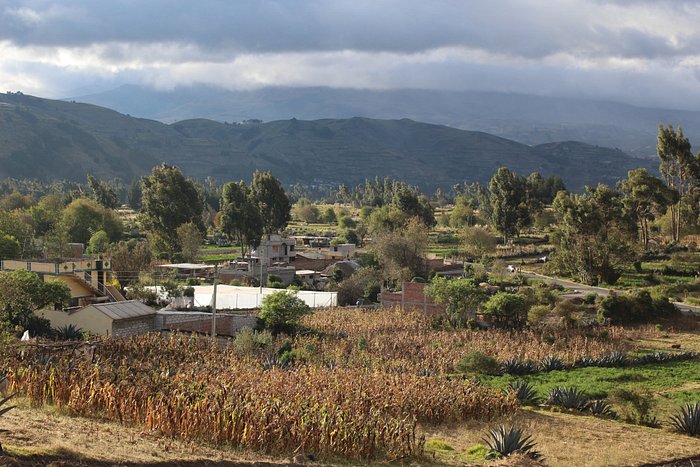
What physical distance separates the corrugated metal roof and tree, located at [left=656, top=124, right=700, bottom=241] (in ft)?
170

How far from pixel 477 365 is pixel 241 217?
47898 millimetres

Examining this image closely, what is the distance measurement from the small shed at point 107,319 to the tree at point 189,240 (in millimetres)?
35920

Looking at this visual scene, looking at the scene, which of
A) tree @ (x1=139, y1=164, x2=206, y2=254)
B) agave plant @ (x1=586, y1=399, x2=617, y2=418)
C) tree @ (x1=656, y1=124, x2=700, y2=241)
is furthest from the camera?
tree @ (x1=139, y1=164, x2=206, y2=254)

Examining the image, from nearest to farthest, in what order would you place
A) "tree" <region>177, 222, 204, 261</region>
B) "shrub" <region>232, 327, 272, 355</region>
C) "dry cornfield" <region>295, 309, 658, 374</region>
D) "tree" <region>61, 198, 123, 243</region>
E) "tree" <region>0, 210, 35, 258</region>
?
"dry cornfield" <region>295, 309, 658, 374</region> < "shrub" <region>232, 327, 272, 355</region> < "tree" <region>0, 210, 35, 258</region> < "tree" <region>177, 222, 204, 261</region> < "tree" <region>61, 198, 123, 243</region>

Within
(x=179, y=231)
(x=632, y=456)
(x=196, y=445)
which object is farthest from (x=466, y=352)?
(x=179, y=231)

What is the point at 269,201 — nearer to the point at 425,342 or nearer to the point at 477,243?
the point at 477,243

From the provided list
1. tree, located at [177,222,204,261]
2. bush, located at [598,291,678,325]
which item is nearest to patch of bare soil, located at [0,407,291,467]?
bush, located at [598,291,678,325]

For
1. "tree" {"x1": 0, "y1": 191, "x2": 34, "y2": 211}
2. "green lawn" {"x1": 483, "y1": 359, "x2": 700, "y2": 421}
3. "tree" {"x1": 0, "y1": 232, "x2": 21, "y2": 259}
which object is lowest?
"green lawn" {"x1": 483, "y1": 359, "x2": 700, "y2": 421}

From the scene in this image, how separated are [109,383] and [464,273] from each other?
4238cm

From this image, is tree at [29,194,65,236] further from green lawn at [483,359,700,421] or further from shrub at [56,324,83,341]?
green lawn at [483,359,700,421]

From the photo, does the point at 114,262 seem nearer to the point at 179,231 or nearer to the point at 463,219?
the point at 179,231

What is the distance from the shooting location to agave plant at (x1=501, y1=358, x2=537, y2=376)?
1131 inches

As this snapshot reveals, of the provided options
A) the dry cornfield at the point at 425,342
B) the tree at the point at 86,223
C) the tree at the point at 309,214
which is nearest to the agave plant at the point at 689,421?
the dry cornfield at the point at 425,342

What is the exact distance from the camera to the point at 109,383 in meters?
17.8
